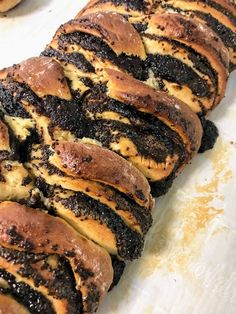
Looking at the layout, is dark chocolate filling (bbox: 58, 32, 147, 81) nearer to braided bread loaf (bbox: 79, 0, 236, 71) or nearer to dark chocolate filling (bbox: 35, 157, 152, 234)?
braided bread loaf (bbox: 79, 0, 236, 71)

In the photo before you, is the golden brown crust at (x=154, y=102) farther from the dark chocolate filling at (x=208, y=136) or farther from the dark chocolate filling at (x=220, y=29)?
the dark chocolate filling at (x=220, y=29)

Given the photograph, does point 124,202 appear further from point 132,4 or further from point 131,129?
point 132,4

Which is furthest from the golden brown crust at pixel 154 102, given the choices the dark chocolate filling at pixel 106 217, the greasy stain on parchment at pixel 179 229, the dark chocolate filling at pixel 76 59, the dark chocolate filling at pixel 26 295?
the dark chocolate filling at pixel 26 295

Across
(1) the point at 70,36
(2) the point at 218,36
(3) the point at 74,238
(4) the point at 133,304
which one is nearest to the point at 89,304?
(3) the point at 74,238

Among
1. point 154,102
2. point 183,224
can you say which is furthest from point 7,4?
point 183,224

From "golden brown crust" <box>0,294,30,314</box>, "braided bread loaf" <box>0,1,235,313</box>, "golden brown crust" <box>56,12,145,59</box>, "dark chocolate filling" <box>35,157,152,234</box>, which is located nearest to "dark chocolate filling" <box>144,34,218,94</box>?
"braided bread loaf" <box>0,1,235,313</box>

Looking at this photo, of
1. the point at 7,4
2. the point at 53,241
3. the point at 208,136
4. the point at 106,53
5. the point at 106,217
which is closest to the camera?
the point at 53,241

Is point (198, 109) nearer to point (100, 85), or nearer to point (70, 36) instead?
point (100, 85)
